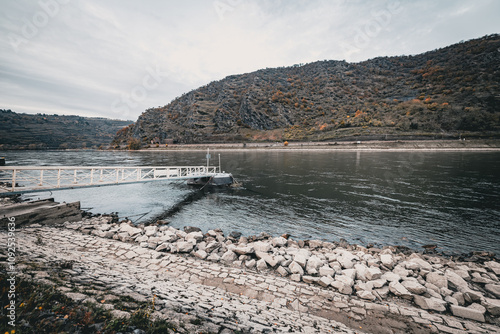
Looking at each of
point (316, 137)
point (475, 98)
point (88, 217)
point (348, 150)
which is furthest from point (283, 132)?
point (88, 217)

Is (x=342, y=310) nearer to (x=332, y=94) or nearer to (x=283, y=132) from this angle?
(x=283, y=132)

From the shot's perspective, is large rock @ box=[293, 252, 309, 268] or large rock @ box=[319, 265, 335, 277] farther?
large rock @ box=[293, 252, 309, 268]

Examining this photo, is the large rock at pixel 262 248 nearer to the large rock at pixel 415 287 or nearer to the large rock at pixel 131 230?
the large rock at pixel 415 287

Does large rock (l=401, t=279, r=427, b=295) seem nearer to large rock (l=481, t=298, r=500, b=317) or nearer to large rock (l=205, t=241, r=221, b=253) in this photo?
large rock (l=481, t=298, r=500, b=317)

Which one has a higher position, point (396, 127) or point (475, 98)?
point (475, 98)

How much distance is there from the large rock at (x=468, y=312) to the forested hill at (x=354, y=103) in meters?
84.0

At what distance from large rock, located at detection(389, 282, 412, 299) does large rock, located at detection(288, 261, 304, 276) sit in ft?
9.53

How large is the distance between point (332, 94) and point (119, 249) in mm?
154407

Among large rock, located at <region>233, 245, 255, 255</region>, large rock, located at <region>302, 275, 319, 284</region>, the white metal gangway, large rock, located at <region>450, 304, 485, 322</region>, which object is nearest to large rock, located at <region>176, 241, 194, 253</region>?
large rock, located at <region>233, 245, 255, 255</region>

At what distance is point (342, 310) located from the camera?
19.2ft

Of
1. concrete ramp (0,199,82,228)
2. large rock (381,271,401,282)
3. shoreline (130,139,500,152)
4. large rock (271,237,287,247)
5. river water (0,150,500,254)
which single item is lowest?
river water (0,150,500,254)

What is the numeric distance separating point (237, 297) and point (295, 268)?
262cm

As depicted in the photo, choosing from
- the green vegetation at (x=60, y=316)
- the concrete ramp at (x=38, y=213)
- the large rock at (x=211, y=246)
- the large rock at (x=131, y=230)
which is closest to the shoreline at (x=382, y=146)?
the large rock at (x=211, y=246)

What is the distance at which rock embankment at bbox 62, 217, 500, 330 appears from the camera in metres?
5.99
